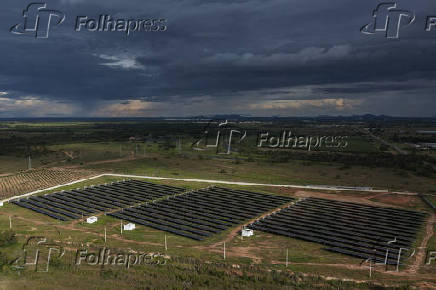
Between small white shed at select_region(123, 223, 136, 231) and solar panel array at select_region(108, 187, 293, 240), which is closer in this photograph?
small white shed at select_region(123, 223, 136, 231)

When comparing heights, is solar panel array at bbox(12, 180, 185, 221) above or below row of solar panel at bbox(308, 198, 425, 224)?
Answer: below
